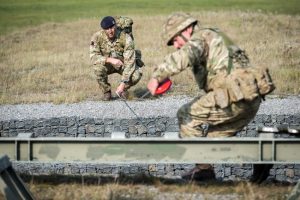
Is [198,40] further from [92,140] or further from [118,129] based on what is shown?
[118,129]

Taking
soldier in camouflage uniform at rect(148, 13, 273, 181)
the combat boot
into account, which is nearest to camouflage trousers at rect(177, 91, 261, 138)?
soldier in camouflage uniform at rect(148, 13, 273, 181)

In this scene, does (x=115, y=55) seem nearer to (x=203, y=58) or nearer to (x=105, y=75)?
(x=105, y=75)

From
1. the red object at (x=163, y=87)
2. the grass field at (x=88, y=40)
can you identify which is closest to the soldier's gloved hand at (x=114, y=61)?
the grass field at (x=88, y=40)

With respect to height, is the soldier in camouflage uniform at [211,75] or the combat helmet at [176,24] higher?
the combat helmet at [176,24]

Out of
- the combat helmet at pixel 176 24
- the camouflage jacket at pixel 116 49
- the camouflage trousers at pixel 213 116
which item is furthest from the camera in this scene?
the camouflage jacket at pixel 116 49

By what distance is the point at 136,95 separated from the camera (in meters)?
15.5

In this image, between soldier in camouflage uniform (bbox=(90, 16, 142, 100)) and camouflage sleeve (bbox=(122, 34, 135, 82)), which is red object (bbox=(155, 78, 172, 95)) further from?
camouflage sleeve (bbox=(122, 34, 135, 82))

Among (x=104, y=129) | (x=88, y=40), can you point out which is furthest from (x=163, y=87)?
(x=88, y=40)

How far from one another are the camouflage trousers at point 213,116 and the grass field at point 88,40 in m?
7.86

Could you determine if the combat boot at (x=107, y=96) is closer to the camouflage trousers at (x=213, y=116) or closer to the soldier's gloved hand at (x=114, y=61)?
the soldier's gloved hand at (x=114, y=61)

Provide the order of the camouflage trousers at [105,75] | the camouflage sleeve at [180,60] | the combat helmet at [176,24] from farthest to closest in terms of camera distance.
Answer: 1. the camouflage trousers at [105,75]
2. the combat helmet at [176,24]
3. the camouflage sleeve at [180,60]

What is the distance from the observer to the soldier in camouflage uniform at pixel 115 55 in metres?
14.4

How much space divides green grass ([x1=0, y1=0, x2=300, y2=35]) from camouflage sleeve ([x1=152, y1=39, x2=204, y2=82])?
26.4 metres

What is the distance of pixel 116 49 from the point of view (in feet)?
47.9
